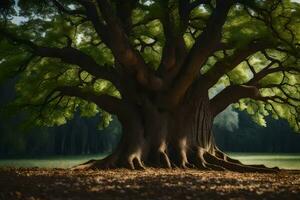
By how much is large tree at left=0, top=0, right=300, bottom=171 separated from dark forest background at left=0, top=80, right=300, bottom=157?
9952mm

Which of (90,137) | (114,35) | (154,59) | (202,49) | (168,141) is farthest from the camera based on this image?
(90,137)

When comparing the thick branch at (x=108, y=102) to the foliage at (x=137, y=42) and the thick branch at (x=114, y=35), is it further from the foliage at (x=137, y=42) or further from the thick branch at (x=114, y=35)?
the thick branch at (x=114, y=35)

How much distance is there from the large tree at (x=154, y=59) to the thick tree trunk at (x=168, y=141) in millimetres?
49

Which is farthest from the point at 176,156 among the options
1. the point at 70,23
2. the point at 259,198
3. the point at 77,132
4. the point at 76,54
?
the point at 77,132

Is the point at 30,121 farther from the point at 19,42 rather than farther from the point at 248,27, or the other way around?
the point at 248,27

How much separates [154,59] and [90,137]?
39.3 m

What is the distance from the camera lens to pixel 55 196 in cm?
1056

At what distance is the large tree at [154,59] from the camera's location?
2058 cm

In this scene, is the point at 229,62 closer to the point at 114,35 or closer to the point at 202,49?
the point at 202,49

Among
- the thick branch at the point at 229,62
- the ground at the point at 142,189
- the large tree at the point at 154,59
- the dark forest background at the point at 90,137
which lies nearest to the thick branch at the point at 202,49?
the large tree at the point at 154,59

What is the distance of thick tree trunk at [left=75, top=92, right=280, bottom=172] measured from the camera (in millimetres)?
21328

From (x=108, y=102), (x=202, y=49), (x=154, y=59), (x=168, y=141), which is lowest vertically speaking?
(x=168, y=141)

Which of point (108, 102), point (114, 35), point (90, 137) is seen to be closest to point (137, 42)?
point (108, 102)

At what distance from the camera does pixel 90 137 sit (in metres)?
64.4
